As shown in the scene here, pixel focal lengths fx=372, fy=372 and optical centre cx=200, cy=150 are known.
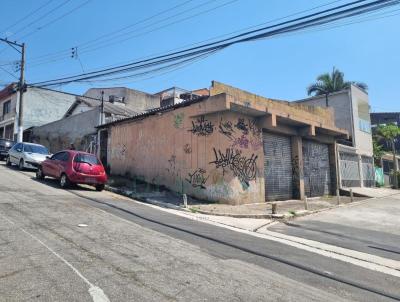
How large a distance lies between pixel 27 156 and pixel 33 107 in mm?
20560

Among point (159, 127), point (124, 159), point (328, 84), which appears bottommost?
point (124, 159)

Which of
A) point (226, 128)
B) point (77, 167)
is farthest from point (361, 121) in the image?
point (77, 167)

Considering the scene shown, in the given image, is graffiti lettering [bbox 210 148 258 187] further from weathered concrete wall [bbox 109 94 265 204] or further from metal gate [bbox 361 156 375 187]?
metal gate [bbox 361 156 375 187]

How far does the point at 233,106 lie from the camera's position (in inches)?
593

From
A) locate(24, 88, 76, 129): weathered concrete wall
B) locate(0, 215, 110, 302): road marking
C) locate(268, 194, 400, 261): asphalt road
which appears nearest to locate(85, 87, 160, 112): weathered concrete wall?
locate(24, 88, 76, 129): weathered concrete wall

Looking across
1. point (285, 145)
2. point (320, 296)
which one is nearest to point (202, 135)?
point (285, 145)

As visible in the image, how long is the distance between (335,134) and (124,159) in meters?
13.5

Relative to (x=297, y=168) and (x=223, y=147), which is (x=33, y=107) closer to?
(x=297, y=168)

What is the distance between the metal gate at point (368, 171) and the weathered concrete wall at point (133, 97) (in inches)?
927

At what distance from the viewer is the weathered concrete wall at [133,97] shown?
4216 centimetres

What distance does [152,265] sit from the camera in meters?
5.83

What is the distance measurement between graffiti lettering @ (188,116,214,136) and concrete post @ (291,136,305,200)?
6.60 metres

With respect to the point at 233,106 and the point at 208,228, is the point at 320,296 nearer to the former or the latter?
the point at 208,228

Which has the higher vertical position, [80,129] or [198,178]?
[80,129]
